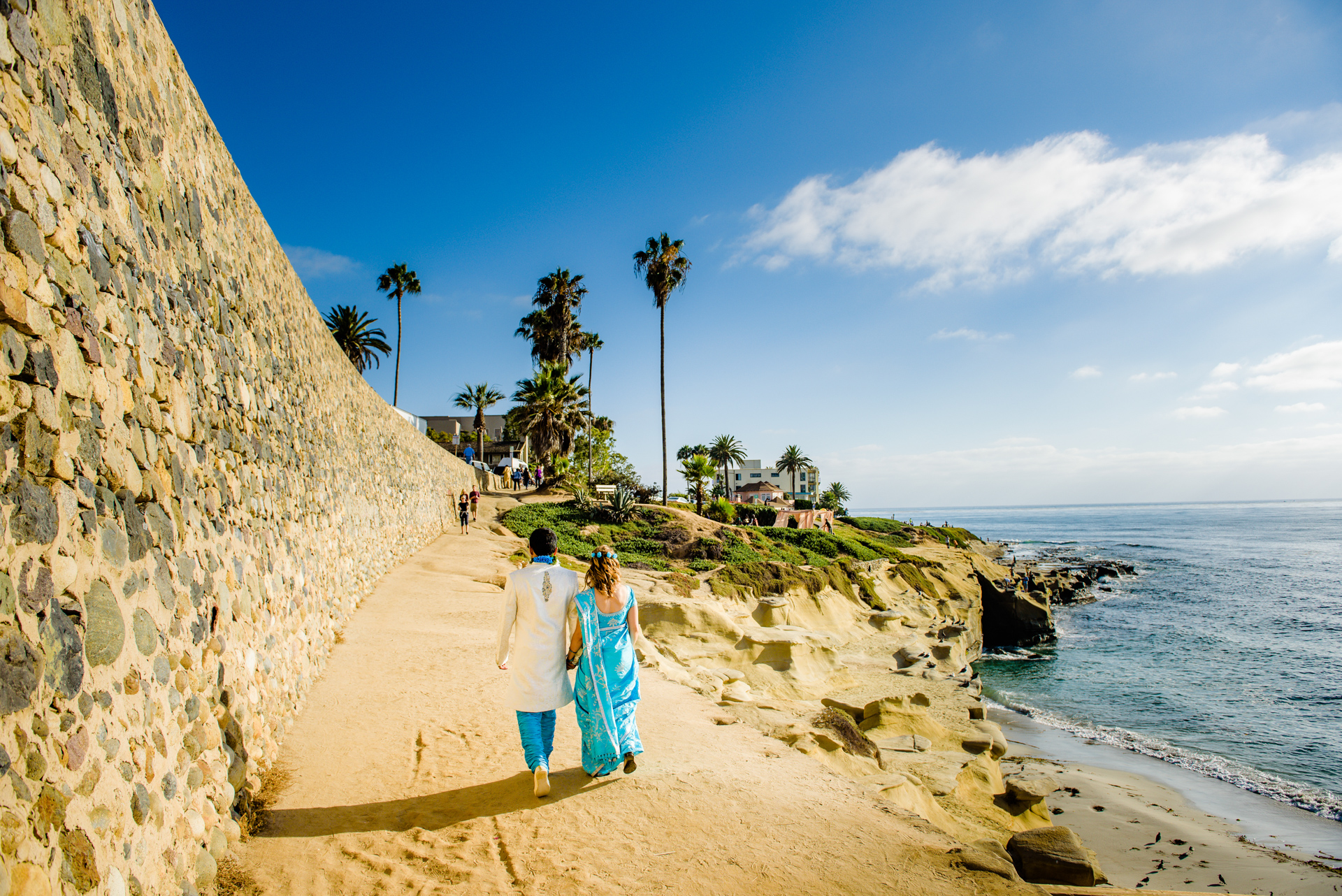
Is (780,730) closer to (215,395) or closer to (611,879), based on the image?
(611,879)

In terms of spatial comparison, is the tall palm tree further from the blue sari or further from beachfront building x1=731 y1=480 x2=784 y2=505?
the blue sari

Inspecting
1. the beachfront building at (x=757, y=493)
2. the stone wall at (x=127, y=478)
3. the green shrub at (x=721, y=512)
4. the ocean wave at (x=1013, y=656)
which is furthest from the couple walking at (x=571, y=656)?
the beachfront building at (x=757, y=493)

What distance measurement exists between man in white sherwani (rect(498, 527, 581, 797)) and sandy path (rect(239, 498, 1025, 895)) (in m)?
0.38

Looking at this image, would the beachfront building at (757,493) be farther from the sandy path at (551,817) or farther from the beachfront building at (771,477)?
the sandy path at (551,817)

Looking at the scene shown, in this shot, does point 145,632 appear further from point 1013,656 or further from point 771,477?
point 771,477

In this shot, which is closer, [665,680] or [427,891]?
[427,891]

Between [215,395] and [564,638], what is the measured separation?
11.3 ft

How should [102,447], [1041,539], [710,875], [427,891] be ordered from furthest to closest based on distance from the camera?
[1041,539] → [710,875] → [427,891] → [102,447]

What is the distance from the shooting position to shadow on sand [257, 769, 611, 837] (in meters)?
4.18

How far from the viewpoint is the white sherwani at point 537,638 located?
14.9 feet

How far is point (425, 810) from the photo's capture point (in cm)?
450

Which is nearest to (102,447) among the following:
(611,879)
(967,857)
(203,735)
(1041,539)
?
(203,735)

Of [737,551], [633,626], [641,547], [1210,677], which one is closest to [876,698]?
[633,626]

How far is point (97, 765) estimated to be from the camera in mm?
2713
